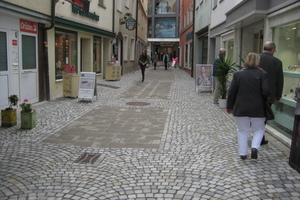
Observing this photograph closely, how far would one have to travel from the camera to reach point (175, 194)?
385 cm

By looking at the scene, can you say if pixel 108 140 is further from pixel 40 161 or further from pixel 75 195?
pixel 75 195

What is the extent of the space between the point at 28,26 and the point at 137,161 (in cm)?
639

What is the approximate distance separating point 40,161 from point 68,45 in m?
9.13

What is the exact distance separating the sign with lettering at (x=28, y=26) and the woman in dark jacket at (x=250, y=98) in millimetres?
6557

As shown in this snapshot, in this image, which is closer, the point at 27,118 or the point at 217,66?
the point at 27,118

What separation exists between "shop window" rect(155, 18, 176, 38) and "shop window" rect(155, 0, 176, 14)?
1.39m

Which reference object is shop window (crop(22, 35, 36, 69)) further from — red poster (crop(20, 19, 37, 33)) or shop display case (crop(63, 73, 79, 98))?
shop display case (crop(63, 73, 79, 98))

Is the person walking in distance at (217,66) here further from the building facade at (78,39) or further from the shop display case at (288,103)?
the building facade at (78,39)

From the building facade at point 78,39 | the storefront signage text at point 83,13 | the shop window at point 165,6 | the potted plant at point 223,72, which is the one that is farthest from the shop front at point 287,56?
the shop window at point 165,6

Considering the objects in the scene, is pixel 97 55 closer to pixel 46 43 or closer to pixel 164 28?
pixel 46 43

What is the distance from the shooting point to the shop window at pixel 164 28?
55.2 meters

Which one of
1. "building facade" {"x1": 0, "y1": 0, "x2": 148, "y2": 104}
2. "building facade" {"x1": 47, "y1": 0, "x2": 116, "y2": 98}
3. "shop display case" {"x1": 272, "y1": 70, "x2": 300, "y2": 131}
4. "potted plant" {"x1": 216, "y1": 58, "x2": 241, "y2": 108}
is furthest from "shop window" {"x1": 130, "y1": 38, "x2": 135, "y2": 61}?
"shop display case" {"x1": 272, "y1": 70, "x2": 300, "y2": 131}

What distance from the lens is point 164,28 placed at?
55562 mm

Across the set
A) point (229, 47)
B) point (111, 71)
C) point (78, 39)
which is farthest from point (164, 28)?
point (229, 47)
